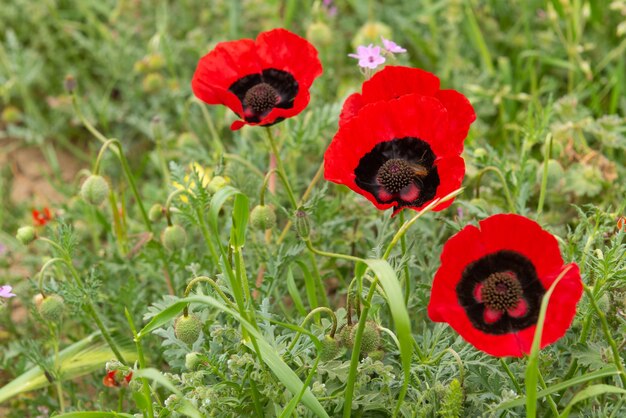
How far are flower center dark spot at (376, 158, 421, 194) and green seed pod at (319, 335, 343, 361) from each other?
354 millimetres

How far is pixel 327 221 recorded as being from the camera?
2.60m

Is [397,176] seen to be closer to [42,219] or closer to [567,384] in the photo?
[567,384]

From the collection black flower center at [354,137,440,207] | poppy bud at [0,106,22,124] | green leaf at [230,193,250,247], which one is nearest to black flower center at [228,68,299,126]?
black flower center at [354,137,440,207]

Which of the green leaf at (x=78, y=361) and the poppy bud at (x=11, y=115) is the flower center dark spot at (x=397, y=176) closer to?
the green leaf at (x=78, y=361)

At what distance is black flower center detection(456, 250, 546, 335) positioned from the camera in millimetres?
1691

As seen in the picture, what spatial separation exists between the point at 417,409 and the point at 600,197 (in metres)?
1.31

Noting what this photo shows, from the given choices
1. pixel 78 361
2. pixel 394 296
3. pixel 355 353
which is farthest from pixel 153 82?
pixel 394 296

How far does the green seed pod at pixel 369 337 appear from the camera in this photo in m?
1.82

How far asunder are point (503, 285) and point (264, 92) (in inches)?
32.7

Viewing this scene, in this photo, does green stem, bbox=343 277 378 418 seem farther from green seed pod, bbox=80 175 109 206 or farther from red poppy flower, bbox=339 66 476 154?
green seed pod, bbox=80 175 109 206

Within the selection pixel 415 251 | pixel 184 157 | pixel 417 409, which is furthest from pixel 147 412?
pixel 184 157

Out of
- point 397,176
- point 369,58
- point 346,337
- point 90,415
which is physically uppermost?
point 369,58

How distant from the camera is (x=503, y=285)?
68.4 inches

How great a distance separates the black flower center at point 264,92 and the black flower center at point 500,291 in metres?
0.69
